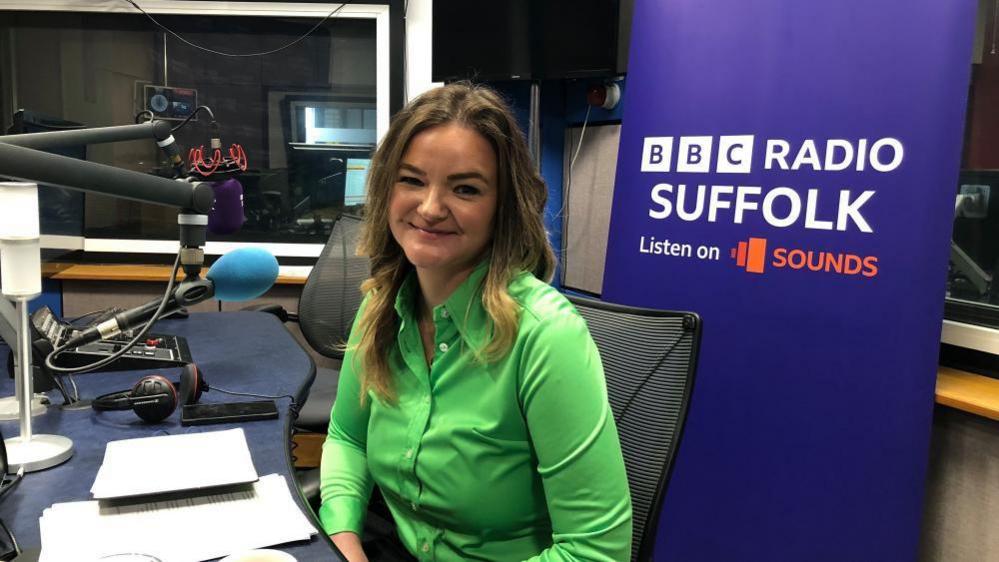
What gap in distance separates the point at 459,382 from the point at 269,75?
2.99 m

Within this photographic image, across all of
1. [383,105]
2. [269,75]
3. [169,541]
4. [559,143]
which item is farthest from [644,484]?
[269,75]

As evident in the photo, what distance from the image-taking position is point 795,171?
1787 millimetres

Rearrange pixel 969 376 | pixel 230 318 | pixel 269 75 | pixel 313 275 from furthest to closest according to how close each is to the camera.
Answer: pixel 269 75 → pixel 313 275 → pixel 230 318 → pixel 969 376

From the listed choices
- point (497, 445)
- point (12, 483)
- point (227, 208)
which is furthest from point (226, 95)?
point (497, 445)

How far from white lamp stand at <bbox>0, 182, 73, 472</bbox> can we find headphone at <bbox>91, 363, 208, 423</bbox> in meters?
0.15

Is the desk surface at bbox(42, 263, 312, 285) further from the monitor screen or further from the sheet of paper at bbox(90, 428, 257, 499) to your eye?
the sheet of paper at bbox(90, 428, 257, 499)

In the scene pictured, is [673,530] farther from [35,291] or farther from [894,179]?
[35,291]

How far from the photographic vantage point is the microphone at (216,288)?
1.14 m

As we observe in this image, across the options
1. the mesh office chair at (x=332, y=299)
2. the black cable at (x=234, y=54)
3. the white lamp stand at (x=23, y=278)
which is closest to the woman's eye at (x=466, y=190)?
the white lamp stand at (x=23, y=278)

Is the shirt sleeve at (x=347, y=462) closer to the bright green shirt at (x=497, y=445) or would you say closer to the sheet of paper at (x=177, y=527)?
the bright green shirt at (x=497, y=445)

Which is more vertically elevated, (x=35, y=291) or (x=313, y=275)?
(x=35, y=291)

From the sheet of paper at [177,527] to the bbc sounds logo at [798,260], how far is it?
1.33 m

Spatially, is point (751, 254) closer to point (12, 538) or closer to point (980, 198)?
point (980, 198)

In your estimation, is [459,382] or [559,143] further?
[559,143]
